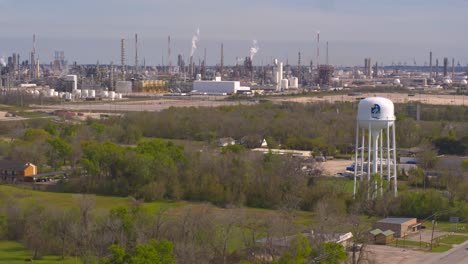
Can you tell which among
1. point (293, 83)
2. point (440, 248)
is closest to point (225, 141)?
point (440, 248)

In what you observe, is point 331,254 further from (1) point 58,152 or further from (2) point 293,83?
(2) point 293,83

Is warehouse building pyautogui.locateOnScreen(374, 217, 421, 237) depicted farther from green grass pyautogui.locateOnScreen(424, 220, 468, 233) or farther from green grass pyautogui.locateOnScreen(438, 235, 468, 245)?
green grass pyautogui.locateOnScreen(438, 235, 468, 245)

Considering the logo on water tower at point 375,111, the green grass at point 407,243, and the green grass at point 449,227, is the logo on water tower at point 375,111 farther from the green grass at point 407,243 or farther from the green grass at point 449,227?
the green grass at point 407,243

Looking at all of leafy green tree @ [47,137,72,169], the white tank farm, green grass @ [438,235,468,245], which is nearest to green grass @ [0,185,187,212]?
leafy green tree @ [47,137,72,169]

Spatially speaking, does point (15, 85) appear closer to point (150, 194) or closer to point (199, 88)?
point (199, 88)

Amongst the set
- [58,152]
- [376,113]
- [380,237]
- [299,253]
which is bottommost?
[380,237]
